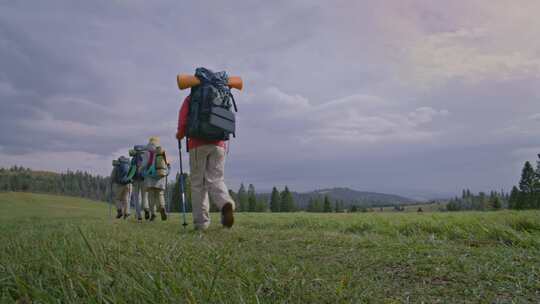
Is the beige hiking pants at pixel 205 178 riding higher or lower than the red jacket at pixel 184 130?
lower

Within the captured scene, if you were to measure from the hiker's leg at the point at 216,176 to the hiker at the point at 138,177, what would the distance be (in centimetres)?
805

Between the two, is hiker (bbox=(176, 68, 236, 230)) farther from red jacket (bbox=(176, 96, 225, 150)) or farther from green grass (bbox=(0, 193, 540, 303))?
green grass (bbox=(0, 193, 540, 303))

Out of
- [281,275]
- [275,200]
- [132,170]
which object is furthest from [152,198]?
[275,200]

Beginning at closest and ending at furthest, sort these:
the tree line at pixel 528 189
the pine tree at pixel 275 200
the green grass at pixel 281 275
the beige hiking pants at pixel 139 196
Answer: the green grass at pixel 281 275, the beige hiking pants at pixel 139 196, the tree line at pixel 528 189, the pine tree at pixel 275 200

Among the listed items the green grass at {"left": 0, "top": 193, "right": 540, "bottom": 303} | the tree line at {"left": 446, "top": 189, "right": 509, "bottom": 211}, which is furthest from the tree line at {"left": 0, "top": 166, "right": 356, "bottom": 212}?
the green grass at {"left": 0, "top": 193, "right": 540, "bottom": 303}

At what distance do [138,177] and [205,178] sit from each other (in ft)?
28.8

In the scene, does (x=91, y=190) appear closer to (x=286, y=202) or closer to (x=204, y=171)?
(x=286, y=202)

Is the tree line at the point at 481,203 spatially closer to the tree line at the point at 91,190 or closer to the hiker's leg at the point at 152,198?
the tree line at the point at 91,190

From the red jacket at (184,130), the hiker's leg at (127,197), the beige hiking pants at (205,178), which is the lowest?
the hiker's leg at (127,197)

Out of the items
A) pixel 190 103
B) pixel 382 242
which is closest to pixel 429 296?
pixel 382 242

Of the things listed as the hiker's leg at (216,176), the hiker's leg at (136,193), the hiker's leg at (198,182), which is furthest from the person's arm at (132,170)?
the hiker's leg at (216,176)

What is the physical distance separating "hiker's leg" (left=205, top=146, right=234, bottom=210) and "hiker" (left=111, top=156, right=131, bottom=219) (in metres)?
9.99

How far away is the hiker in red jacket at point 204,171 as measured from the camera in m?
6.59

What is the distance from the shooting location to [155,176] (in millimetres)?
12789
